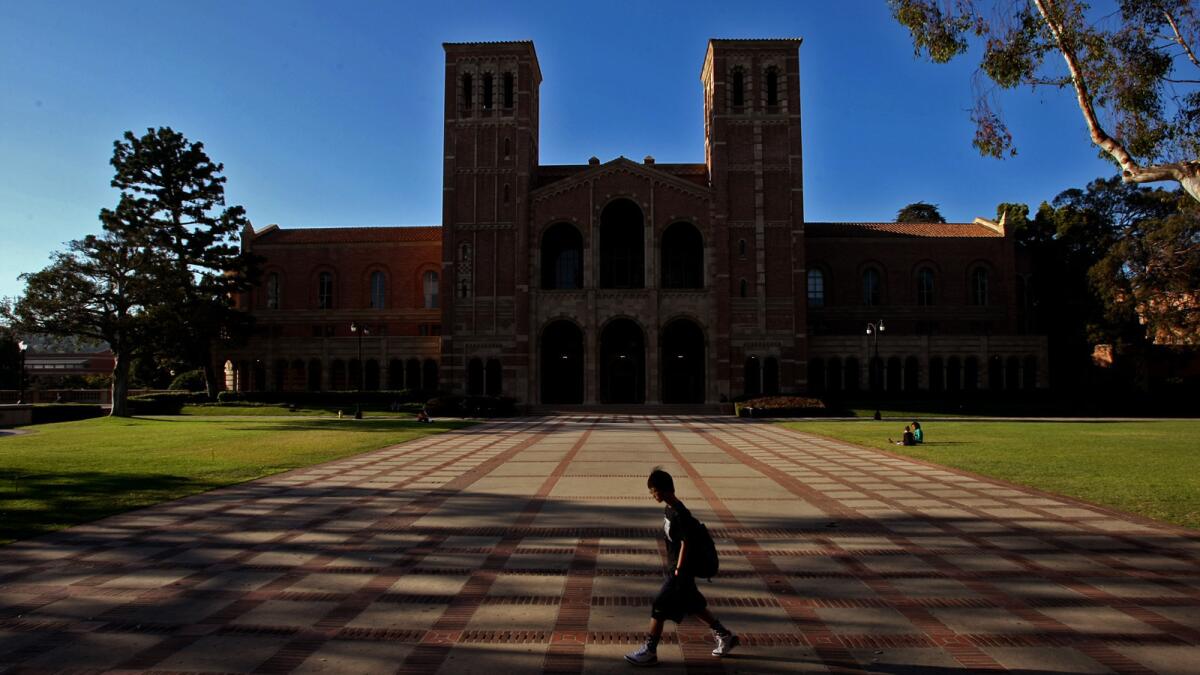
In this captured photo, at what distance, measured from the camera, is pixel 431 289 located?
205 feet

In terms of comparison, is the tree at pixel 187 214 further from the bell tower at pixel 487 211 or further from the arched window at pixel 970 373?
the arched window at pixel 970 373

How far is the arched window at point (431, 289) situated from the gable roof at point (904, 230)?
30.6 metres

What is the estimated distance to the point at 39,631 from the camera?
634 centimetres

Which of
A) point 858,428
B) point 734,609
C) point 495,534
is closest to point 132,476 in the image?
point 495,534

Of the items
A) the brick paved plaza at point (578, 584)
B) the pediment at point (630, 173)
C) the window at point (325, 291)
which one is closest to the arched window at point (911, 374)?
the pediment at point (630, 173)

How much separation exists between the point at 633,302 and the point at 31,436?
115ft

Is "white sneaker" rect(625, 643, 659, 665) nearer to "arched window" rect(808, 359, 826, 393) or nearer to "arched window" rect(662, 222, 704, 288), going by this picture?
"arched window" rect(662, 222, 704, 288)

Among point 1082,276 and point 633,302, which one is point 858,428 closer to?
point 633,302

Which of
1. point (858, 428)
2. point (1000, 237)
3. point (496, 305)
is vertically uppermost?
point (1000, 237)

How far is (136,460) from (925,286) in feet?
191

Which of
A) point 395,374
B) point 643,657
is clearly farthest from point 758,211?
point 643,657

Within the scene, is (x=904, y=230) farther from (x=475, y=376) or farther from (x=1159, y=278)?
(x=475, y=376)

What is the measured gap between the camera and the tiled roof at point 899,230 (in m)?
62.1

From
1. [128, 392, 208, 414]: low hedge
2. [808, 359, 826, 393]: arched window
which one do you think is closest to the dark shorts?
[128, 392, 208, 414]: low hedge
